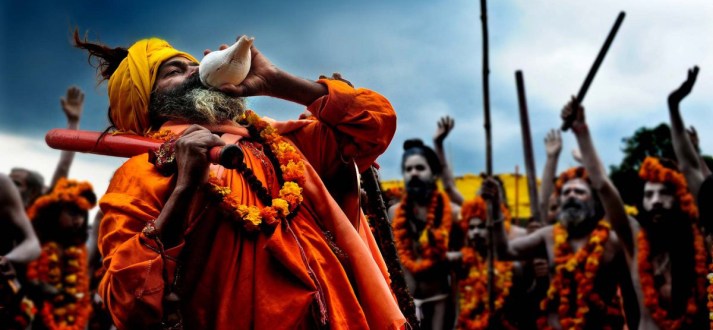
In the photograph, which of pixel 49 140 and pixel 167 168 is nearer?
pixel 167 168

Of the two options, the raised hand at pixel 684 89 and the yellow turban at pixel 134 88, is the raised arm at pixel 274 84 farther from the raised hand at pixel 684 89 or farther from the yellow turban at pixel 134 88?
the raised hand at pixel 684 89

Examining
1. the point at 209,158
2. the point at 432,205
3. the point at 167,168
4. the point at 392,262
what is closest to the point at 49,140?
the point at 167,168

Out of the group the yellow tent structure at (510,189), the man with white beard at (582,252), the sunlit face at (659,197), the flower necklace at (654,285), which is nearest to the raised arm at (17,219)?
the man with white beard at (582,252)

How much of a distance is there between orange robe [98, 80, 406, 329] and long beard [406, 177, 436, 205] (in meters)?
5.87

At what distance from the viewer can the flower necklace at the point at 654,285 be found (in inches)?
282

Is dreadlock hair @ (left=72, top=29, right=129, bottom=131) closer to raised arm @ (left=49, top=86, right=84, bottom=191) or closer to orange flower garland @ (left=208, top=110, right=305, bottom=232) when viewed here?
orange flower garland @ (left=208, top=110, right=305, bottom=232)

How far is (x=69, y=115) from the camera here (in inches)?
345

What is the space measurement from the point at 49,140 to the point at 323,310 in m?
1.19

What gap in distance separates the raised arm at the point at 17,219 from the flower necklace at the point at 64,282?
5.89 ft

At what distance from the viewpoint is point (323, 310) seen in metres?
2.91

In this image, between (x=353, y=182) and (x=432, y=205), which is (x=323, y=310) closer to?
(x=353, y=182)

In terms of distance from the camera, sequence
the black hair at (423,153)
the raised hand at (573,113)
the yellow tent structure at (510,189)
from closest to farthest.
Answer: the raised hand at (573,113), the black hair at (423,153), the yellow tent structure at (510,189)

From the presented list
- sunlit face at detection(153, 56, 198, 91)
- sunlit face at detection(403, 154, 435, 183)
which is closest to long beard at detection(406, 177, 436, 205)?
sunlit face at detection(403, 154, 435, 183)

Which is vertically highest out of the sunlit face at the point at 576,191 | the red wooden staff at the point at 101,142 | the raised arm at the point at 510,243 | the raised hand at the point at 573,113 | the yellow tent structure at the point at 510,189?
the yellow tent structure at the point at 510,189
